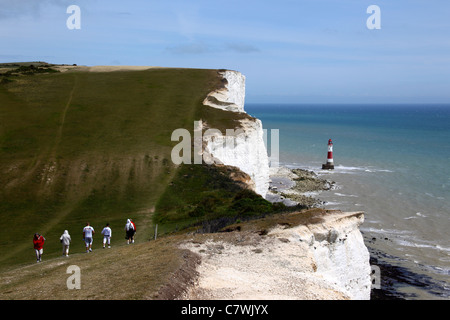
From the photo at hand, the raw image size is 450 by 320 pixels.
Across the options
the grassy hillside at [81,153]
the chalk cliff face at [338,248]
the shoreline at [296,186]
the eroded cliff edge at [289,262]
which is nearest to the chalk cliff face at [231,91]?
the grassy hillside at [81,153]

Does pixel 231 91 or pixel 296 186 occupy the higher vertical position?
pixel 231 91

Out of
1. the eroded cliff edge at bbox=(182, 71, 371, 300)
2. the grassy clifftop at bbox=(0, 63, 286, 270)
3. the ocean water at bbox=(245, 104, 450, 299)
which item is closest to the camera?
the eroded cliff edge at bbox=(182, 71, 371, 300)

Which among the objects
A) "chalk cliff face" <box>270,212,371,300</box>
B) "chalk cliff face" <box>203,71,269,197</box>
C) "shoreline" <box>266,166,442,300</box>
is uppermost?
"chalk cliff face" <box>203,71,269,197</box>

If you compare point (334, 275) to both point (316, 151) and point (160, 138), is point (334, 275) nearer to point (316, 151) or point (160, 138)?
point (160, 138)

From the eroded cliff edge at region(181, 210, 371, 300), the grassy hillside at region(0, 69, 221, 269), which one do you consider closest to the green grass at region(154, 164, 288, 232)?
the grassy hillside at region(0, 69, 221, 269)

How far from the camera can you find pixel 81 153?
37969 millimetres

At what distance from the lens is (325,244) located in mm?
17750

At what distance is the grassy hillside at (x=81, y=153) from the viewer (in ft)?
91.7

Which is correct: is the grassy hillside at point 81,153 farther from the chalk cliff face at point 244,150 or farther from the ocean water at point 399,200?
the ocean water at point 399,200

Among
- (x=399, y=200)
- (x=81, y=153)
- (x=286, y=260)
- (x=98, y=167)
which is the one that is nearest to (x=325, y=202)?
(x=399, y=200)

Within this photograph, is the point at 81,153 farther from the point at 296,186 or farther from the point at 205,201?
the point at 296,186

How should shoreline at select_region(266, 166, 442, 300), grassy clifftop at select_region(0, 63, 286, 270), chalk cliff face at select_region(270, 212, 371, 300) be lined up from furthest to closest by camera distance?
grassy clifftop at select_region(0, 63, 286, 270), shoreline at select_region(266, 166, 442, 300), chalk cliff face at select_region(270, 212, 371, 300)

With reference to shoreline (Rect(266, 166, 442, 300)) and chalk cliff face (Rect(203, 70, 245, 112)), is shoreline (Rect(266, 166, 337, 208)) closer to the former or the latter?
shoreline (Rect(266, 166, 442, 300))

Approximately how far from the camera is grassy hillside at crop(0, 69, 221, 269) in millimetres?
27953
